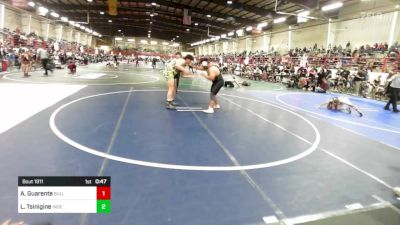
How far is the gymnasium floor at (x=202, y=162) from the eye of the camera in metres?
2.75

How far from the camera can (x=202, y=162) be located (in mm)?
3951

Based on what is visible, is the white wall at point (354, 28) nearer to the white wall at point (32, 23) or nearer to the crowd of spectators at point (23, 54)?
the crowd of spectators at point (23, 54)

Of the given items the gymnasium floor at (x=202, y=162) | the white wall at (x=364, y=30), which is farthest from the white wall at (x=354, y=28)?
the gymnasium floor at (x=202, y=162)

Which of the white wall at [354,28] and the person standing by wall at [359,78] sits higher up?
the white wall at [354,28]

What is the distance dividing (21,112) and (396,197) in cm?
722

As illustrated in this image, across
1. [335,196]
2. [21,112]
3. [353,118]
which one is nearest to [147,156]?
[335,196]

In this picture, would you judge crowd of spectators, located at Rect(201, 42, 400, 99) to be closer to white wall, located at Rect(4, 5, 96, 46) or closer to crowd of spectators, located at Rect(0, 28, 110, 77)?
crowd of spectators, located at Rect(0, 28, 110, 77)

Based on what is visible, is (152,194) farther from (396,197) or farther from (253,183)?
(396,197)
